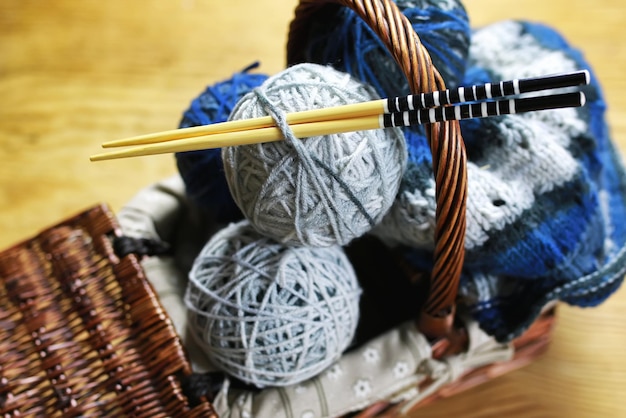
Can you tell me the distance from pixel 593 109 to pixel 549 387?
0.97 feet

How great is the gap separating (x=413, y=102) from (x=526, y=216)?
0.60 ft

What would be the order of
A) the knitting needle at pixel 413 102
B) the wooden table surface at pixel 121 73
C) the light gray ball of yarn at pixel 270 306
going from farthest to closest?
the wooden table surface at pixel 121 73
the light gray ball of yarn at pixel 270 306
the knitting needle at pixel 413 102

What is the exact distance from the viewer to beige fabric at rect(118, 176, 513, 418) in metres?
0.49

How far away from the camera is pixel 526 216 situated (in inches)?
18.7

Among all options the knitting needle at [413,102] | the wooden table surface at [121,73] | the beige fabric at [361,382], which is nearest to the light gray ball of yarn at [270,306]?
the beige fabric at [361,382]

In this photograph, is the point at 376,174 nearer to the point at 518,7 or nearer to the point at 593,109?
the point at 593,109

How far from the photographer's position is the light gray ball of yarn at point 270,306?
453 millimetres

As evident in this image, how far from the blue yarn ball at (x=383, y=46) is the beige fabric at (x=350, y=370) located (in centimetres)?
22

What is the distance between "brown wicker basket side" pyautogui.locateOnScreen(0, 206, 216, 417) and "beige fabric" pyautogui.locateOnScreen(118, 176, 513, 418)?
0.13 ft

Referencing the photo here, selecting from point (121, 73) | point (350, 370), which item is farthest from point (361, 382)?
point (121, 73)

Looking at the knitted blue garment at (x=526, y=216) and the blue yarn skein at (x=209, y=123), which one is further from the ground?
the blue yarn skein at (x=209, y=123)

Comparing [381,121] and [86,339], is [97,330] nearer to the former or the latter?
[86,339]

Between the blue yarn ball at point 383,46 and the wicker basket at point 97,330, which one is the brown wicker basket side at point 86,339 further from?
the blue yarn ball at point 383,46

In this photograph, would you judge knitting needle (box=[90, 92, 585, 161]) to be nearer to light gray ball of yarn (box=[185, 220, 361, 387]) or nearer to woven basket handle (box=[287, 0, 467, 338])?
woven basket handle (box=[287, 0, 467, 338])
